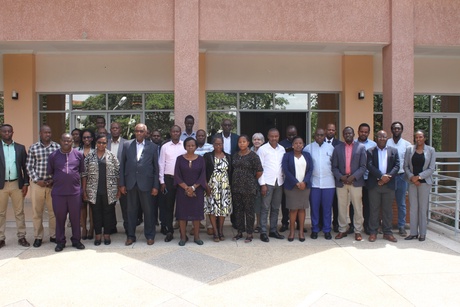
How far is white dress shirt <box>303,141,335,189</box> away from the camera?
20.3ft

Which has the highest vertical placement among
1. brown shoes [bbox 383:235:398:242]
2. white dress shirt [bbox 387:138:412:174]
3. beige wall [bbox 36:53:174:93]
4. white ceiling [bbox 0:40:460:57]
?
white ceiling [bbox 0:40:460:57]

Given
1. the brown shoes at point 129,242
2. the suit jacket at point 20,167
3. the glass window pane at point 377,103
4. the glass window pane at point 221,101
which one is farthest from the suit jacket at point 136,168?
the glass window pane at point 377,103

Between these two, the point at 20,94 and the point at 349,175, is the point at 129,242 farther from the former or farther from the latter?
the point at 20,94

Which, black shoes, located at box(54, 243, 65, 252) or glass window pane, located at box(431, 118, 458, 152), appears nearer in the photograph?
black shoes, located at box(54, 243, 65, 252)

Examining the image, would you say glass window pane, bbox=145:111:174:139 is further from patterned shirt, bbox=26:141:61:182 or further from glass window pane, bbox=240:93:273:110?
patterned shirt, bbox=26:141:61:182

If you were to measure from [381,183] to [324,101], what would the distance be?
5.21 metres

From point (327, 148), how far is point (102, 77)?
22.6 ft

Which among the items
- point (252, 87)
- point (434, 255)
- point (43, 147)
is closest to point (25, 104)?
Result: point (43, 147)

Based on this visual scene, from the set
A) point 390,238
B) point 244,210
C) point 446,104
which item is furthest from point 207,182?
point 446,104

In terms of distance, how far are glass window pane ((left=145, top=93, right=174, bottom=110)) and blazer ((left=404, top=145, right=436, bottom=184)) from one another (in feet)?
21.5

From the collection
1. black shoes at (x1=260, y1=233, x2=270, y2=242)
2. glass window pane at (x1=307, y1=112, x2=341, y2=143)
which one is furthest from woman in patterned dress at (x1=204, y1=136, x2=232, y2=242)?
glass window pane at (x1=307, y1=112, x2=341, y2=143)

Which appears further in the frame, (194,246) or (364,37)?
(364,37)

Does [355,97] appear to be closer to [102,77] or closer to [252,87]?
[252,87]

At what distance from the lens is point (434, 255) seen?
541 centimetres
